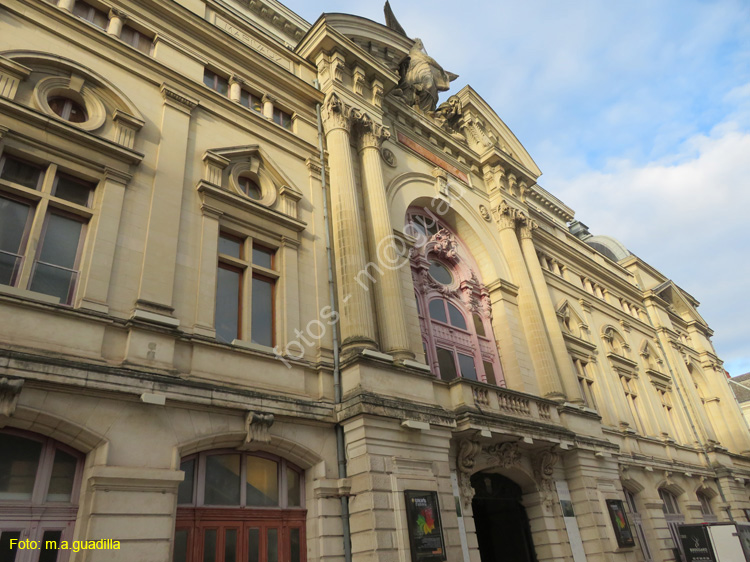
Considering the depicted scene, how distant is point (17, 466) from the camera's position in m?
7.91

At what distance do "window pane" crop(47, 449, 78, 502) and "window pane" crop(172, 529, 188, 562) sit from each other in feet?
6.16

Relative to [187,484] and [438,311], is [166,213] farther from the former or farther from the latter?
[438,311]

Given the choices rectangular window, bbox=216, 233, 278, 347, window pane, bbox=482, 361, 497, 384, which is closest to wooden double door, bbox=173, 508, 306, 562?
rectangular window, bbox=216, 233, 278, 347

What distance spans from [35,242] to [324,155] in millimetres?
8467

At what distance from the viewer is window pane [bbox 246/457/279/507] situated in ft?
33.7

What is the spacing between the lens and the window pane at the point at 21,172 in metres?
9.68

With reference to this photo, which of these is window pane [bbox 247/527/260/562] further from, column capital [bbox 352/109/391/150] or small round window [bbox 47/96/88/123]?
column capital [bbox 352/109/391/150]

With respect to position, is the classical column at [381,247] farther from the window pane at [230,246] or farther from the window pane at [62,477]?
the window pane at [62,477]

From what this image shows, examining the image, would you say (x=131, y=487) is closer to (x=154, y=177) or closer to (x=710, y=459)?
(x=154, y=177)

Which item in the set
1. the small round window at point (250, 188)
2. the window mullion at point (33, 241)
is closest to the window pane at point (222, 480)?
the window mullion at point (33, 241)

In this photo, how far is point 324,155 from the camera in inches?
620

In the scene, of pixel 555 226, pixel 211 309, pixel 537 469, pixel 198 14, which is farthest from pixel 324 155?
pixel 555 226

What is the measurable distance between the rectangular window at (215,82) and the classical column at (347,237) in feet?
10.2

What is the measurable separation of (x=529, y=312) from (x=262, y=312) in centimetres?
1125
